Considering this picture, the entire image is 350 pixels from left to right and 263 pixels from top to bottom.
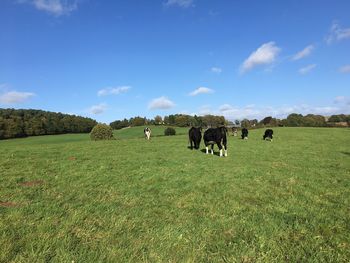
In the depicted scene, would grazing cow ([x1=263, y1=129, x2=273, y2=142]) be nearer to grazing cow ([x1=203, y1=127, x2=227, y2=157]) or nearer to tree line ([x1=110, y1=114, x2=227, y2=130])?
grazing cow ([x1=203, y1=127, x2=227, y2=157])

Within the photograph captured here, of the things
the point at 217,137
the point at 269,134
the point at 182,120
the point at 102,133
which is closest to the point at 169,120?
the point at 182,120

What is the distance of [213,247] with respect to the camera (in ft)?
18.6

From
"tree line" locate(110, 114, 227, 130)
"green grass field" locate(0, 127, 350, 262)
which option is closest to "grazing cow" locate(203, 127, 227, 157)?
"green grass field" locate(0, 127, 350, 262)

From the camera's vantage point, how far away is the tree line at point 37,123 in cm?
8094

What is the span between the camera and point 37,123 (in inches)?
3553

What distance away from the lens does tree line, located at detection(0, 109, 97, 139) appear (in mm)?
80938

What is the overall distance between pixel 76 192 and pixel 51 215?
223 centimetres

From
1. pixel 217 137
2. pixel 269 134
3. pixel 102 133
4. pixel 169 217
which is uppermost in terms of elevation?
pixel 102 133

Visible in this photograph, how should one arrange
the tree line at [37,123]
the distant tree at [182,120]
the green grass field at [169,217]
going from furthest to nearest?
the distant tree at [182,120]
the tree line at [37,123]
the green grass field at [169,217]

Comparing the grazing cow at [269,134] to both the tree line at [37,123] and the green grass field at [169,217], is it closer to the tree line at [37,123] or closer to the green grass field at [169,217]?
the green grass field at [169,217]

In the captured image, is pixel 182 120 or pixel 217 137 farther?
pixel 182 120

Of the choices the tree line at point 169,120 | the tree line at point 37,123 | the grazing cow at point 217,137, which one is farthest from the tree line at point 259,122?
the grazing cow at point 217,137

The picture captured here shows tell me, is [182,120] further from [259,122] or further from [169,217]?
[169,217]

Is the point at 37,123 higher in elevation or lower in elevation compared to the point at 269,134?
higher
